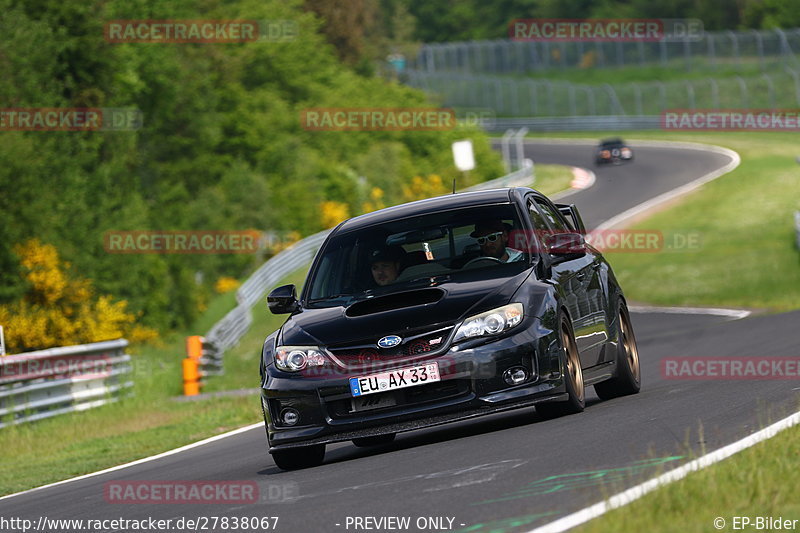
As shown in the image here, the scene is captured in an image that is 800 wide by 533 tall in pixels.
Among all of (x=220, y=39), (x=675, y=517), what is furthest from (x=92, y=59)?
(x=675, y=517)

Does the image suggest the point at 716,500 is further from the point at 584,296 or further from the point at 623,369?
the point at 623,369

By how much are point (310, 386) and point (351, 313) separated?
56cm

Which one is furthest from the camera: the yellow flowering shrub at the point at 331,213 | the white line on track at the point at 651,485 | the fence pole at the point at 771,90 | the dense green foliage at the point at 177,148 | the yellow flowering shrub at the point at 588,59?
the yellow flowering shrub at the point at 588,59

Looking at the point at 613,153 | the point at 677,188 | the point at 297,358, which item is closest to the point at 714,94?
the point at 613,153

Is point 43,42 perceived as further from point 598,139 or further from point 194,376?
point 598,139

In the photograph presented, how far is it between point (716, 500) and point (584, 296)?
16.1 ft

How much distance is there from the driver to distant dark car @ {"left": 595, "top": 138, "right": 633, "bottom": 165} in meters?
64.0

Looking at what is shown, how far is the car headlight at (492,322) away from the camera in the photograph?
9461 mm

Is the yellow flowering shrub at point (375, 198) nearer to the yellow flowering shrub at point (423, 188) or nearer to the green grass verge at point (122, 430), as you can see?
the yellow flowering shrub at point (423, 188)

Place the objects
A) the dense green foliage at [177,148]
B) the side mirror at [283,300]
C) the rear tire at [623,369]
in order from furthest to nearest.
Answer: the dense green foliage at [177,148] → the rear tire at [623,369] → the side mirror at [283,300]

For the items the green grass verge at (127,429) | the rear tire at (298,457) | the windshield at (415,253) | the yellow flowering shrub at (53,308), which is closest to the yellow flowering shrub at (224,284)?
the yellow flowering shrub at (53,308)

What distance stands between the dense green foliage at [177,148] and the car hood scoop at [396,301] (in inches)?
1381

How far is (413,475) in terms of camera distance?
26.9ft

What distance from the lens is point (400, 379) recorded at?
371 inches
